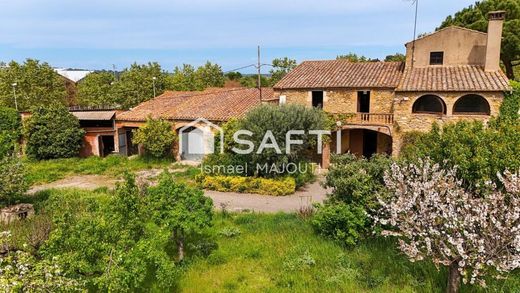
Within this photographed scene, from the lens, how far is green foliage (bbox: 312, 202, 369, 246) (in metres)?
10.4

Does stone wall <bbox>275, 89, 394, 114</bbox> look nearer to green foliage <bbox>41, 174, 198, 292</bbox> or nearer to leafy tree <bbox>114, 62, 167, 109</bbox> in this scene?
green foliage <bbox>41, 174, 198, 292</bbox>

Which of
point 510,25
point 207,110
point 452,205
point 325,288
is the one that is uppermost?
point 510,25

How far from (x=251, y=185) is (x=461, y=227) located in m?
11.5

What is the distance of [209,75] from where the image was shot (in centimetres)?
4647

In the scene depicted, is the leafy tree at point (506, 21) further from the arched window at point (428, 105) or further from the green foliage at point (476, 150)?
the green foliage at point (476, 150)

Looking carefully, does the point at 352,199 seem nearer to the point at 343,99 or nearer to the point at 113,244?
the point at 113,244

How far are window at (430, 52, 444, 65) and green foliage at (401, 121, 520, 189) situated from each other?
12393 mm

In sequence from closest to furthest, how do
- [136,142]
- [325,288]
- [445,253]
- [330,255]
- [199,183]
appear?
[445,253] → [325,288] → [330,255] → [199,183] → [136,142]

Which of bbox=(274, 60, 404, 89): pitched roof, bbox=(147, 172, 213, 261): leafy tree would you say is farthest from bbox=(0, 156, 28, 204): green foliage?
bbox=(274, 60, 404, 89): pitched roof

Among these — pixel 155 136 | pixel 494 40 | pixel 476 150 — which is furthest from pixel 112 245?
pixel 494 40

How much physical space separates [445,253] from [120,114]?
24.3 metres

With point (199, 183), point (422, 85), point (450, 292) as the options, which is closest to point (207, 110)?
point (199, 183)

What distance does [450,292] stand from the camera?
7.59 m

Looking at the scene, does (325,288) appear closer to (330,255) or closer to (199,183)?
(330,255)
